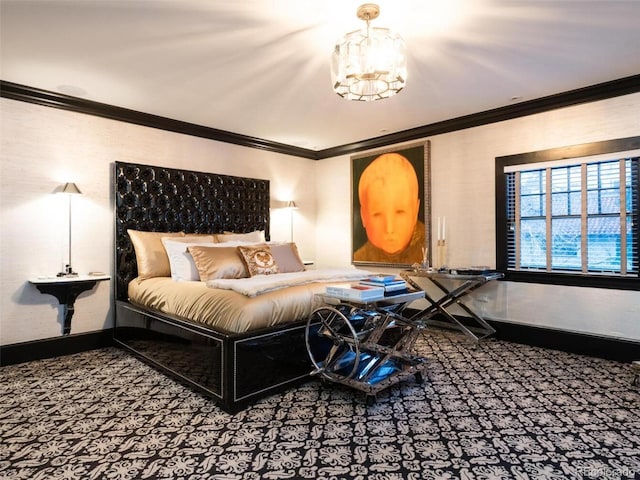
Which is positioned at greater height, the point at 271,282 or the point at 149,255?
the point at 149,255

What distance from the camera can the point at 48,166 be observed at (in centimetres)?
362

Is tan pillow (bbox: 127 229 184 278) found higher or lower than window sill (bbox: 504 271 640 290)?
higher

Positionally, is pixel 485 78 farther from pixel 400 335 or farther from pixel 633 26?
pixel 400 335

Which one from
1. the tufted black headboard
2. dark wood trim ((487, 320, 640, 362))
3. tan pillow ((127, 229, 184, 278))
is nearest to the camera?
dark wood trim ((487, 320, 640, 362))

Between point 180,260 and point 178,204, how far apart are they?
3.27ft

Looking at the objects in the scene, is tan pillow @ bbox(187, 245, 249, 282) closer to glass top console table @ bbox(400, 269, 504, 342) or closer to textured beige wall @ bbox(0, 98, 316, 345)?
textured beige wall @ bbox(0, 98, 316, 345)

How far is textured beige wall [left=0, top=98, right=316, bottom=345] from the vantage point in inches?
135

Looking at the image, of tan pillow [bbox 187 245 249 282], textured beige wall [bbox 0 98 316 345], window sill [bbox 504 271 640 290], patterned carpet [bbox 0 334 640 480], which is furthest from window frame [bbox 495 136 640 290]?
textured beige wall [bbox 0 98 316 345]

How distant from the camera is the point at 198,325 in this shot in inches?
106

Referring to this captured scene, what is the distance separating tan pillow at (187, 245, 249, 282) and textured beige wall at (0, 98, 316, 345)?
1.13m

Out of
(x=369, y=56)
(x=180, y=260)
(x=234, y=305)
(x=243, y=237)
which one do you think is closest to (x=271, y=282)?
(x=234, y=305)

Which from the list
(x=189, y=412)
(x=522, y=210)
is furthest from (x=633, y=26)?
(x=189, y=412)

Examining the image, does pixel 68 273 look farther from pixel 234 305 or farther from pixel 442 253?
pixel 442 253

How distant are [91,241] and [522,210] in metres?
4.53
